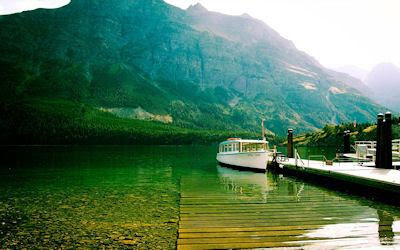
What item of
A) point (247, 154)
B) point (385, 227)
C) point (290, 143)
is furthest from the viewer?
point (290, 143)

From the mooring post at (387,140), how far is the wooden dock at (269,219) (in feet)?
25.7

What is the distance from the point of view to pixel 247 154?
45969mm

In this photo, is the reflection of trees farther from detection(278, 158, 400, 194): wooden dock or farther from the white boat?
the white boat

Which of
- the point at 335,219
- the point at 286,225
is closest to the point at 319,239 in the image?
the point at 286,225

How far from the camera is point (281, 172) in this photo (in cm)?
4169

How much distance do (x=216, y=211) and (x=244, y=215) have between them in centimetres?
195

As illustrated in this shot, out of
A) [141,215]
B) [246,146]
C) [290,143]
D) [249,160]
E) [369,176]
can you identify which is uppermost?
[290,143]

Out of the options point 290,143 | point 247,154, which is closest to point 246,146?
point 247,154

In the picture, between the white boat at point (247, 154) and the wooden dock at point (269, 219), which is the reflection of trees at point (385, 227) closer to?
the wooden dock at point (269, 219)

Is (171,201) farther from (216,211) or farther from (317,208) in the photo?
(317,208)

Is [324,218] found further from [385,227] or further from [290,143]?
[290,143]

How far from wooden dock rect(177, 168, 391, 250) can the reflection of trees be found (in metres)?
0.16

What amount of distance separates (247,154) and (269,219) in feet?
96.0

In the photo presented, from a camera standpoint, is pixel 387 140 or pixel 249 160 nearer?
pixel 387 140
